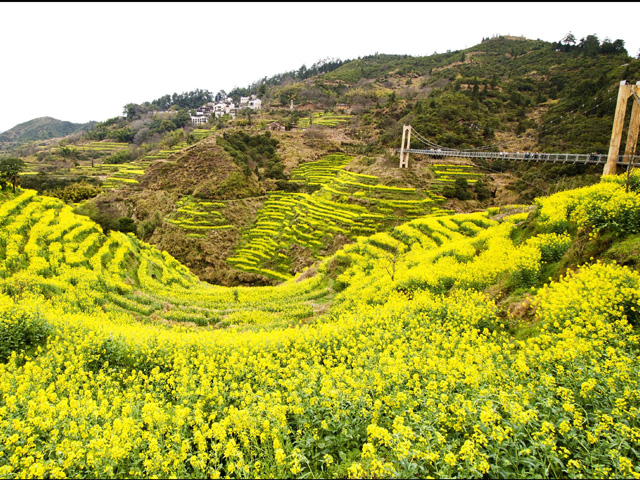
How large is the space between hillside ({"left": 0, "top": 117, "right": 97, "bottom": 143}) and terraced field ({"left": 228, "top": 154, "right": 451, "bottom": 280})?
124441 mm

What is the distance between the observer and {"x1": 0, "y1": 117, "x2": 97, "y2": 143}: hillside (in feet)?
415

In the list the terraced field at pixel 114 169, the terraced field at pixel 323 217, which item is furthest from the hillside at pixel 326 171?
the terraced field at pixel 114 169

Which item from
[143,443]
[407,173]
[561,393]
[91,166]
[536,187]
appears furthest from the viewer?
[91,166]

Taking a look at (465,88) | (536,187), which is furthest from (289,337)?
(465,88)

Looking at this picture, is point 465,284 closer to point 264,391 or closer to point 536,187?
point 264,391

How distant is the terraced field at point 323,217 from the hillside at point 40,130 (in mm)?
124441

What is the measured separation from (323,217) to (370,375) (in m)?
30.2

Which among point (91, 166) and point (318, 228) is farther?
point (91, 166)

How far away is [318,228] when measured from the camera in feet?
111

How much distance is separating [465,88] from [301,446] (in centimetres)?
7709

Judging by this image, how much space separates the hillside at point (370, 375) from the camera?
3551mm

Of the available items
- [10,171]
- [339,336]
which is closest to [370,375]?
[339,336]

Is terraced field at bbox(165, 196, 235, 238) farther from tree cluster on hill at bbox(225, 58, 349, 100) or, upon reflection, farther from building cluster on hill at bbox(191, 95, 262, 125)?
tree cluster on hill at bbox(225, 58, 349, 100)

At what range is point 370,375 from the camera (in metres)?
5.46
